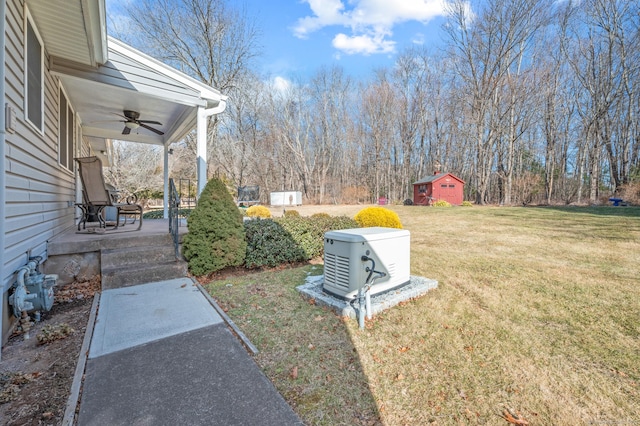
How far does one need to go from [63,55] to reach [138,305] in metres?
3.86

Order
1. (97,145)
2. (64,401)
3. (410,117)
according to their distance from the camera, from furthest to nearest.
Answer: (410,117) → (97,145) → (64,401)

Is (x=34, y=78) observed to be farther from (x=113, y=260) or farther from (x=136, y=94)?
(x=113, y=260)

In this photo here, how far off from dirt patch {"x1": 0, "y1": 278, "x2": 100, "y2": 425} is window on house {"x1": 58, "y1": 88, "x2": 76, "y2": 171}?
3.15 meters

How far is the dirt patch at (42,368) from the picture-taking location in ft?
5.54

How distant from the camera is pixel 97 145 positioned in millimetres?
9867

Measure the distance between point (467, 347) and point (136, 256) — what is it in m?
4.31

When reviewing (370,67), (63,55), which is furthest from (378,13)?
(63,55)

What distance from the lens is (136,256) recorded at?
4117mm

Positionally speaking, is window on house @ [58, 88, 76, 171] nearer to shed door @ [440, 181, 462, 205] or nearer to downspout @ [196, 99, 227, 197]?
downspout @ [196, 99, 227, 197]

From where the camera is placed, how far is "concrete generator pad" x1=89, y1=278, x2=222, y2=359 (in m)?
2.45

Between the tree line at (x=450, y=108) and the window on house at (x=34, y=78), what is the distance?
39.4 ft

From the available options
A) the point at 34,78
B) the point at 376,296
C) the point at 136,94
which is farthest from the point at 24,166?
the point at 376,296

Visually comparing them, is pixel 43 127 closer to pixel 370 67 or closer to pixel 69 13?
pixel 69 13

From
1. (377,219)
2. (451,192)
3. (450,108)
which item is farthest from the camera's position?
(450,108)
